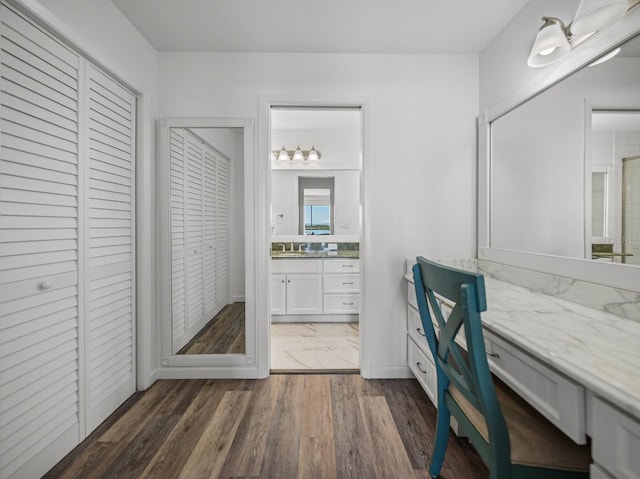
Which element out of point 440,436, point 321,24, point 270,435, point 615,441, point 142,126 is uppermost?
point 321,24

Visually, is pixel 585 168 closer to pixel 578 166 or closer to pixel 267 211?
pixel 578 166

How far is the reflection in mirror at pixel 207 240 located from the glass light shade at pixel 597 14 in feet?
6.59

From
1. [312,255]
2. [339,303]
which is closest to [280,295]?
[312,255]

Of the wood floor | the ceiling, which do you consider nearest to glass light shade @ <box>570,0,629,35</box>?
the ceiling

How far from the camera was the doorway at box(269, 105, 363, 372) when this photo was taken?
3.53 m

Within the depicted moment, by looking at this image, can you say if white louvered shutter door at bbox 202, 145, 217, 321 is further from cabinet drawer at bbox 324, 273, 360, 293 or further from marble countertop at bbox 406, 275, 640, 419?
marble countertop at bbox 406, 275, 640, 419

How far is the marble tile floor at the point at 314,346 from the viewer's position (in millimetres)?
2581

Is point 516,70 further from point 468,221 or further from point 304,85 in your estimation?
point 304,85

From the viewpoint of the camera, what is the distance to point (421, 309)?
52.9 inches

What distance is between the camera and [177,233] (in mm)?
2375

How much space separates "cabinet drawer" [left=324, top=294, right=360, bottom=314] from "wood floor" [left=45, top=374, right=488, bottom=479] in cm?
141

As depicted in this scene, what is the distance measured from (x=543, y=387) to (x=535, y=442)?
0.19m

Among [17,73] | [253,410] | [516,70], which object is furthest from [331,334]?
[17,73]

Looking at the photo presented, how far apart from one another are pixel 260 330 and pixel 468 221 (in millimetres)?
1806
